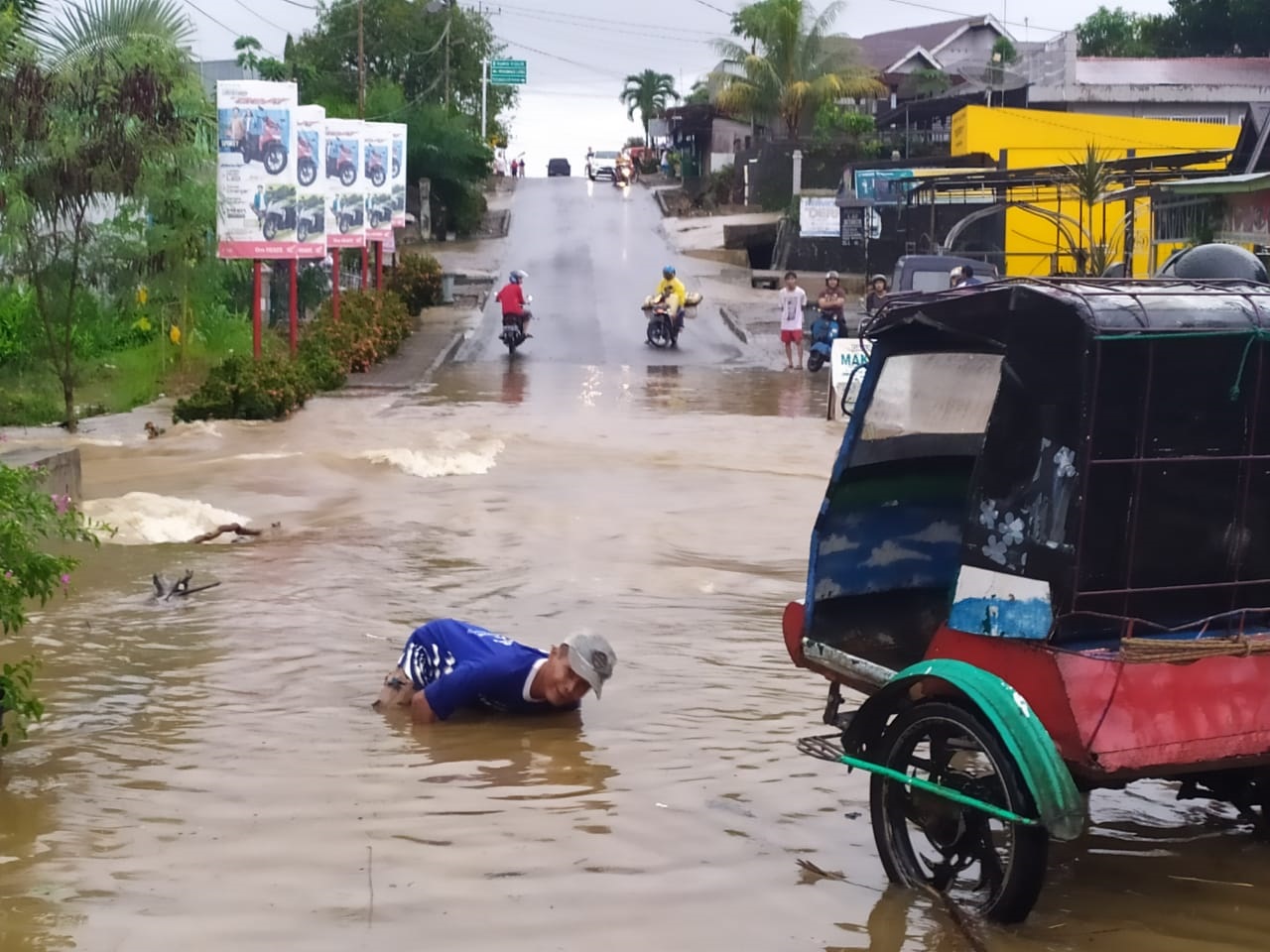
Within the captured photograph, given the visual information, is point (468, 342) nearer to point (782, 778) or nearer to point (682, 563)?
point (682, 563)

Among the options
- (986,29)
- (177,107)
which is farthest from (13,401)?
(986,29)

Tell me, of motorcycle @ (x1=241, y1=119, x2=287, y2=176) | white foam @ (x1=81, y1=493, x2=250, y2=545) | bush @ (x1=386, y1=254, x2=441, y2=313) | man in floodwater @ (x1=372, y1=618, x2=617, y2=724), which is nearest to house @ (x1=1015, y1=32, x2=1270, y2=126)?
bush @ (x1=386, y1=254, x2=441, y2=313)

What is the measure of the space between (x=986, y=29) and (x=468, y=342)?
46.0m

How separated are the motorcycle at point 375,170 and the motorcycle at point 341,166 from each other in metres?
1.95

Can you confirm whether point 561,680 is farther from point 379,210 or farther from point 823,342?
point 379,210

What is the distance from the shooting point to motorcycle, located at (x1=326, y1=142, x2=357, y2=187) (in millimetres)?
25844

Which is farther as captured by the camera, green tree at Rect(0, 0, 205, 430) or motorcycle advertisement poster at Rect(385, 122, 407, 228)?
motorcycle advertisement poster at Rect(385, 122, 407, 228)

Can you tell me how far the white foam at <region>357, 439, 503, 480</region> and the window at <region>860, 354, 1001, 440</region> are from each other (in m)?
9.93

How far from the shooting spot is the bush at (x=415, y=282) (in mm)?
35812

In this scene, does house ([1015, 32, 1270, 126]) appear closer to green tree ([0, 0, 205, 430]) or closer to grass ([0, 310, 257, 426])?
grass ([0, 310, 257, 426])

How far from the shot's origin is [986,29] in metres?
71.6

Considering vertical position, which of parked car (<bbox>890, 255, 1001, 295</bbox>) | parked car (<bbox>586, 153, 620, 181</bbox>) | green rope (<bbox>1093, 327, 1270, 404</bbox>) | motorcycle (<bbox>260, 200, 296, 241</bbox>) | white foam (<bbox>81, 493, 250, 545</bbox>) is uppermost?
parked car (<bbox>586, 153, 620, 181</bbox>)

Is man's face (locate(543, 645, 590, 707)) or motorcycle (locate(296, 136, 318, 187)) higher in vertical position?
motorcycle (locate(296, 136, 318, 187))

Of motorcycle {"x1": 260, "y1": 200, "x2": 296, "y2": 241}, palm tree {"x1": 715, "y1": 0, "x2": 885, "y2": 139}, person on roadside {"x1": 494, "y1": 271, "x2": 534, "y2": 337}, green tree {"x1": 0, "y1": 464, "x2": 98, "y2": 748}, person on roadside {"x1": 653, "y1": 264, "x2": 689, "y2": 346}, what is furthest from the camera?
palm tree {"x1": 715, "y1": 0, "x2": 885, "y2": 139}
